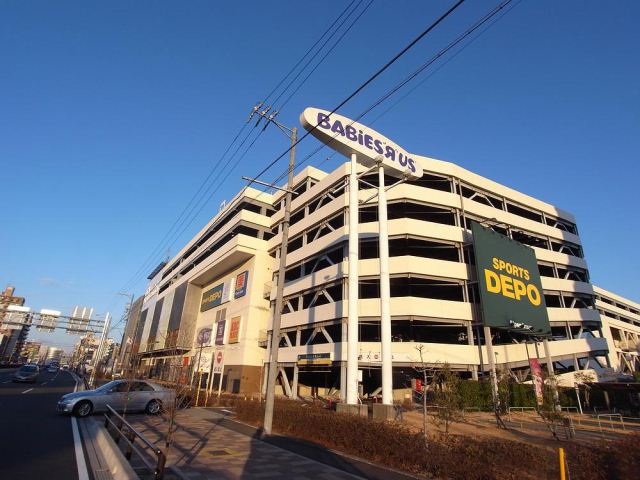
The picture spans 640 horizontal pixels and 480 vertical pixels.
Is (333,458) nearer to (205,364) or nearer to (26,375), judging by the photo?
(205,364)

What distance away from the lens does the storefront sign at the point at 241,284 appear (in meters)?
46.1

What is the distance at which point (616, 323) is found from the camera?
62.8m

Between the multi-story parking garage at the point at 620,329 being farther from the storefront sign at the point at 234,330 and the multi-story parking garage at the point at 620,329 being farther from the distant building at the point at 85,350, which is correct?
the distant building at the point at 85,350

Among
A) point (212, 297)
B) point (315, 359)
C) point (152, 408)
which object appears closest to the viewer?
point (152, 408)

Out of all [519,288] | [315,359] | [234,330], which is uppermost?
[519,288]

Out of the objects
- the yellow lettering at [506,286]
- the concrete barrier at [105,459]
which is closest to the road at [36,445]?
the concrete barrier at [105,459]

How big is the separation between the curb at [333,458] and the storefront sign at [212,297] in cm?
3897

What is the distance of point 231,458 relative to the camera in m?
9.62

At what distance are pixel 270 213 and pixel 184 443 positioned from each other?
1665 inches

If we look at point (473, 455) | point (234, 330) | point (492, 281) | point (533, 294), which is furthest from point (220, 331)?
point (473, 455)

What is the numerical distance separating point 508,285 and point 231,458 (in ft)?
97.4

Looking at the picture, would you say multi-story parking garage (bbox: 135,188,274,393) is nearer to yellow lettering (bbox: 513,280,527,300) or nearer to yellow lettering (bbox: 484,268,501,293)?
yellow lettering (bbox: 484,268,501,293)

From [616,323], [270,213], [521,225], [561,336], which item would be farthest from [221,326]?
[616,323]

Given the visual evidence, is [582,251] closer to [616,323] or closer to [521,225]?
[521,225]
